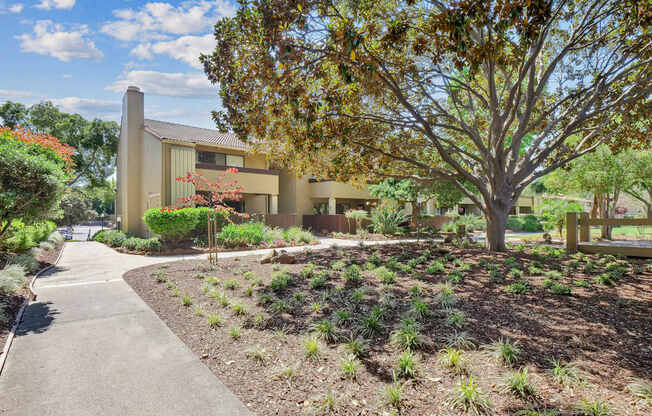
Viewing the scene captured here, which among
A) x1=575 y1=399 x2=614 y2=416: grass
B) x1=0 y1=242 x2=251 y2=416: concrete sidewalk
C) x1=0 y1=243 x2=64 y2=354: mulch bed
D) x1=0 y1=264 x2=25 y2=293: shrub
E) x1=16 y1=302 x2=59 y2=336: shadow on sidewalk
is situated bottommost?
x1=0 y1=242 x2=251 y2=416: concrete sidewalk

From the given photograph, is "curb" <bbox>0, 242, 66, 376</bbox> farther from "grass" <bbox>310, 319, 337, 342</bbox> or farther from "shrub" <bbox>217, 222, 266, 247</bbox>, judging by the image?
"shrub" <bbox>217, 222, 266, 247</bbox>

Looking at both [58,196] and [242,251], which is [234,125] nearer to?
[58,196]

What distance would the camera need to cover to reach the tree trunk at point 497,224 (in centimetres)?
907

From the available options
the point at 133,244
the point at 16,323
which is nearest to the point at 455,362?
the point at 16,323

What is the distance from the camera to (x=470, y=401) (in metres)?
2.71

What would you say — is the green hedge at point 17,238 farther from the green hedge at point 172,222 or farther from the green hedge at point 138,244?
the green hedge at point 172,222

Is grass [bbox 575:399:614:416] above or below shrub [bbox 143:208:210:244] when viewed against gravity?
below

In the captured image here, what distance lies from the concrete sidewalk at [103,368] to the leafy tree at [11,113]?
27.2 metres

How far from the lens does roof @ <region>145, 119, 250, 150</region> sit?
56.1 feet

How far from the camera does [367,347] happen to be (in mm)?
3797

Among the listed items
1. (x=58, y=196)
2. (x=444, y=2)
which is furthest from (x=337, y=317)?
(x=58, y=196)

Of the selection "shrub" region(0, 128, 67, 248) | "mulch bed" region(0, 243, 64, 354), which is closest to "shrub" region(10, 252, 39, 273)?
"mulch bed" region(0, 243, 64, 354)

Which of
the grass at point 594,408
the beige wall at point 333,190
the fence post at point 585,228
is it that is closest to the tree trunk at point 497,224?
the fence post at point 585,228

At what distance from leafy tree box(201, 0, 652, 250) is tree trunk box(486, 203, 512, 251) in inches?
1.1
